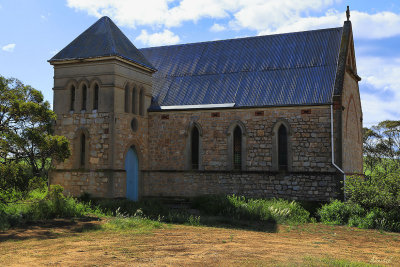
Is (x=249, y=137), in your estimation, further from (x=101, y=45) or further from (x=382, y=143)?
(x=382, y=143)

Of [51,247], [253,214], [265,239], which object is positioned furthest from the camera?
[253,214]

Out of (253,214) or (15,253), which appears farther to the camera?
(253,214)

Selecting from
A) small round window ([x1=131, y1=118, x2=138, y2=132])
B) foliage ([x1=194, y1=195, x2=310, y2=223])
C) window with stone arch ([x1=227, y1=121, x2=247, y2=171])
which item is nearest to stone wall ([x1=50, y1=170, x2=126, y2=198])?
small round window ([x1=131, y1=118, x2=138, y2=132])

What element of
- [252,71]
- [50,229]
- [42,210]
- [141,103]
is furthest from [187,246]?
[252,71]

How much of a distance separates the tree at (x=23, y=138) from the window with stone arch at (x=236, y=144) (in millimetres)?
8290

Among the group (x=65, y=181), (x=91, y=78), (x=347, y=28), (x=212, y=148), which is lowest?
(x=65, y=181)

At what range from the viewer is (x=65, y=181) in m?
19.8

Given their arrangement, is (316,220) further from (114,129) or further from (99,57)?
(99,57)

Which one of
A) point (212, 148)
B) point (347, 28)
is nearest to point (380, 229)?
point (212, 148)

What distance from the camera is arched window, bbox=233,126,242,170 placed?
20.5 metres

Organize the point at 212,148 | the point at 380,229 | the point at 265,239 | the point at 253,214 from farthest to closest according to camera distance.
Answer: the point at 212,148 → the point at 253,214 → the point at 380,229 → the point at 265,239

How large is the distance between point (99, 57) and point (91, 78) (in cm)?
106

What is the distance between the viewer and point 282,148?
19.9 meters

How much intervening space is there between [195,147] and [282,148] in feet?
14.1
